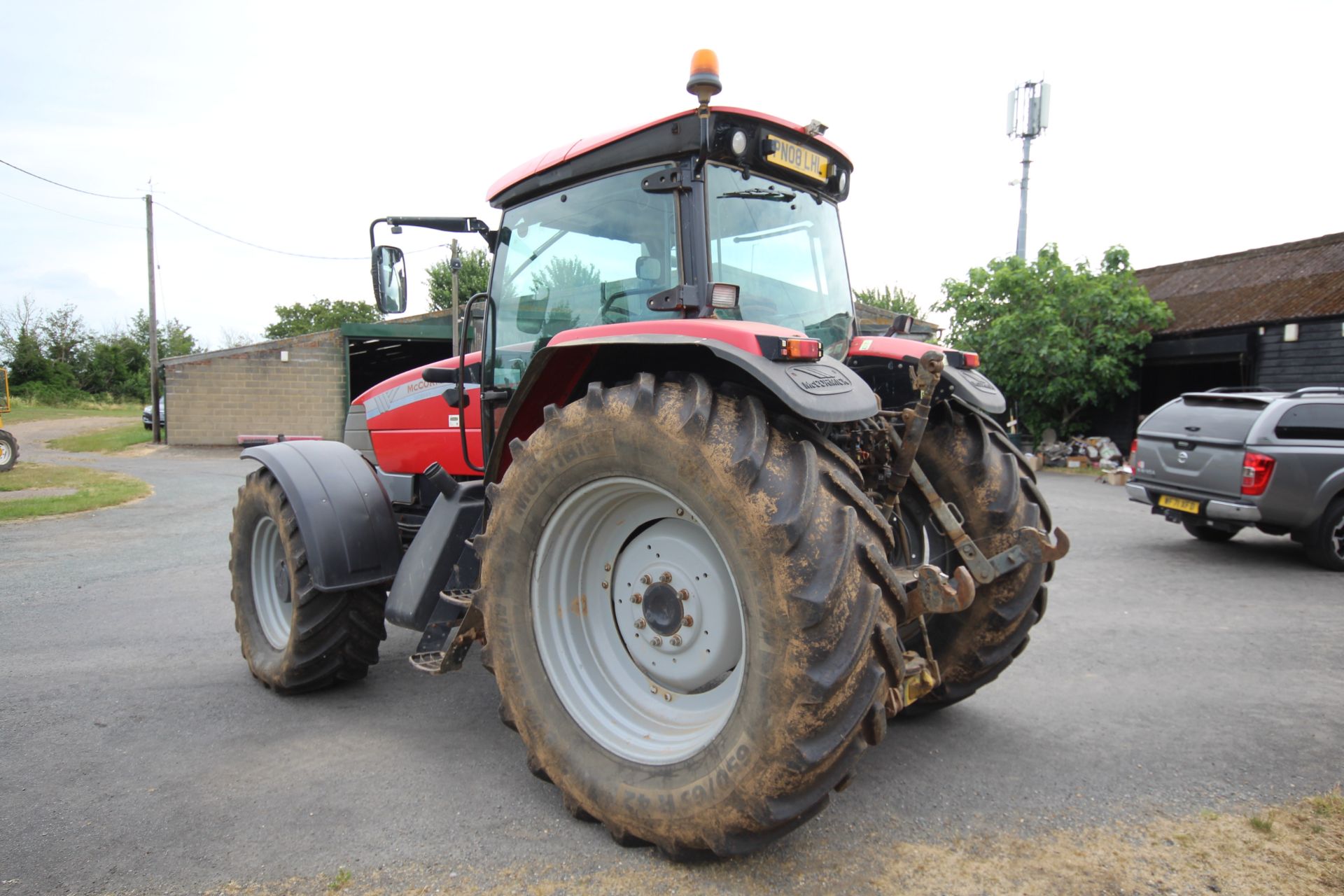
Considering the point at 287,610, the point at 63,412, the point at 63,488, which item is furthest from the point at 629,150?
the point at 63,412

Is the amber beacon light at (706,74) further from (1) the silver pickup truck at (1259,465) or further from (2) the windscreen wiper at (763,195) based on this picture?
(1) the silver pickup truck at (1259,465)

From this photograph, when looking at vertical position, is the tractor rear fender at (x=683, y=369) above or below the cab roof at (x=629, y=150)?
below

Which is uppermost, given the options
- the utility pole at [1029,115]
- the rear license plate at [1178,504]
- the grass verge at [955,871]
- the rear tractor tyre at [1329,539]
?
the utility pole at [1029,115]

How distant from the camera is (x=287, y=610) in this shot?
4148 mm

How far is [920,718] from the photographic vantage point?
3615 mm

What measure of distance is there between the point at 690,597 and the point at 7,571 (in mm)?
7237

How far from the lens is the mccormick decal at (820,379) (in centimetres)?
230

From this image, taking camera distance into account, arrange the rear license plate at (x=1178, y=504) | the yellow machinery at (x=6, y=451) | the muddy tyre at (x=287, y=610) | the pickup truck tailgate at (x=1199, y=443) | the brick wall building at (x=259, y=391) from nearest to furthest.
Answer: the muddy tyre at (x=287, y=610)
the pickup truck tailgate at (x=1199, y=443)
the rear license plate at (x=1178, y=504)
the yellow machinery at (x=6, y=451)
the brick wall building at (x=259, y=391)

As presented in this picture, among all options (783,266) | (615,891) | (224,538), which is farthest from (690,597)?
(224,538)

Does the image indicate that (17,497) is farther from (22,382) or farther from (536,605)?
(22,382)

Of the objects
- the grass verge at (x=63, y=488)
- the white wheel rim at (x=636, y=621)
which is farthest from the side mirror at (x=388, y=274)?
the grass verge at (x=63, y=488)

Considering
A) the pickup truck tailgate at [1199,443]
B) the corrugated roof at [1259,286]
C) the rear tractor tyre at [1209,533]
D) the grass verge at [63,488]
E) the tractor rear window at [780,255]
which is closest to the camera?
the tractor rear window at [780,255]

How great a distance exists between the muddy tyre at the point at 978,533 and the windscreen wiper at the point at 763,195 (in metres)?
1.06

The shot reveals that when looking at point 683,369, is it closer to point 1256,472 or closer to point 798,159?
point 798,159
